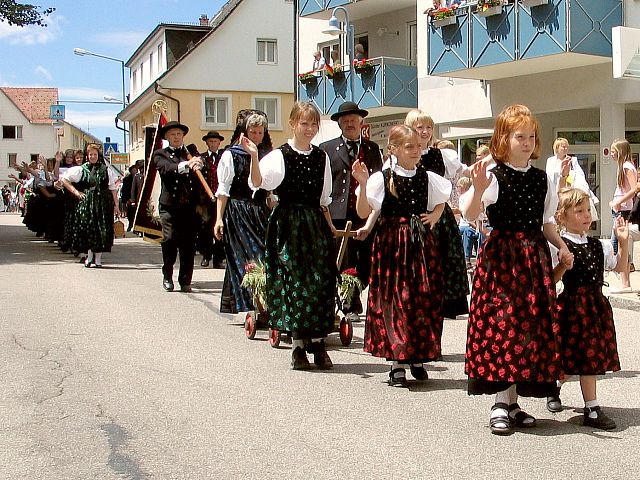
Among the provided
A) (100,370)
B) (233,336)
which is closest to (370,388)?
(100,370)

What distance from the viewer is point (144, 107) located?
180 ft

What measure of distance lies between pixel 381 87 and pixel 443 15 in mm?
4577

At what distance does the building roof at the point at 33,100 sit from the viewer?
341ft

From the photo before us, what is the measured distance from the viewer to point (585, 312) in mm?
6203

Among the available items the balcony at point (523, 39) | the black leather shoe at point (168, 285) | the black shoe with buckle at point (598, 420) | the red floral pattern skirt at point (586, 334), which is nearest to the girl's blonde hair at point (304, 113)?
the red floral pattern skirt at point (586, 334)

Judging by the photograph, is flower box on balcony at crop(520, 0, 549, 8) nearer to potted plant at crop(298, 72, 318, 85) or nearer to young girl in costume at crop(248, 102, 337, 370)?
potted plant at crop(298, 72, 318, 85)

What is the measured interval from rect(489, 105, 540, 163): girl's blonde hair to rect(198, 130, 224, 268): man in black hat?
771 centimetres

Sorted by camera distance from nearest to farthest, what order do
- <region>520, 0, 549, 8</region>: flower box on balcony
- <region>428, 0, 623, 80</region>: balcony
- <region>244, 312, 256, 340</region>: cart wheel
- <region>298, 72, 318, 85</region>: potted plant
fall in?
<region>244, 312, 256, 340</region>: cart wheel
<region>428, 0, 623, 80</region>: balcony
<region>520, 0, 549, 8</region>: flower box on balcony
<region>298, 72, 318, 85</region>: potted plant

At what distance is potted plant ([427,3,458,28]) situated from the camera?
24.7 m

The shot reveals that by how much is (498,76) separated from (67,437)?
20.2 metres

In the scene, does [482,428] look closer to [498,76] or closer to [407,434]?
[407,434]

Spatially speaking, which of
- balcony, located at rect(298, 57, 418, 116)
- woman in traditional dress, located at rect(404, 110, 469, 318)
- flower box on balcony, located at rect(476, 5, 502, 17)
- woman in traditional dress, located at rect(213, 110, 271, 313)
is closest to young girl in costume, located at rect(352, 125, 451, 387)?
woman in traditional dress, located at rect(404, 110, 469, 318)

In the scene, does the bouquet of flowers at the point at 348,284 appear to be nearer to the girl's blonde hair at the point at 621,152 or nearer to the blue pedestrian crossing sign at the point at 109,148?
the girl's blonde hair at the point at 621,152

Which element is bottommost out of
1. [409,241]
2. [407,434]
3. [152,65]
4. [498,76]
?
[407,434]
